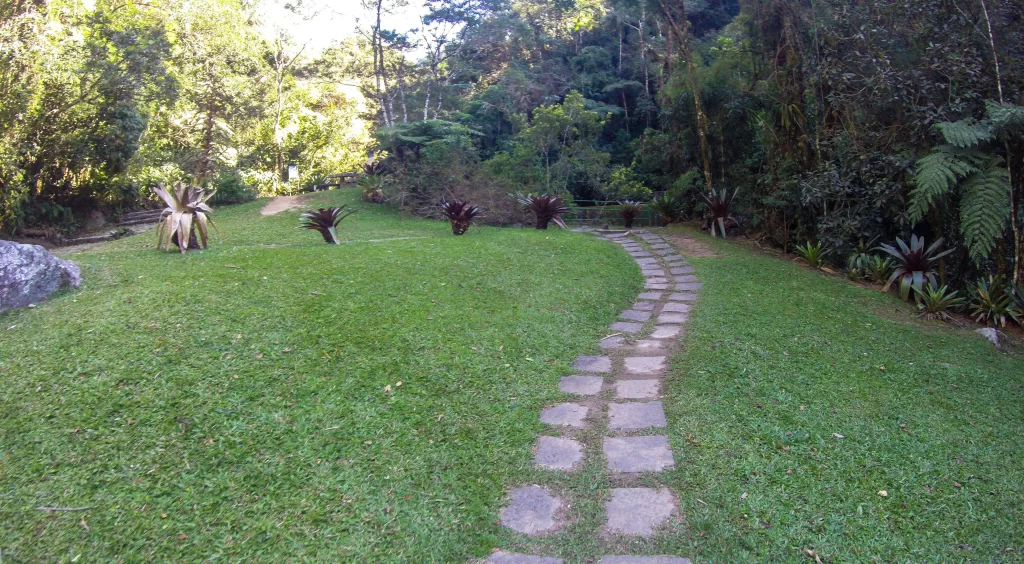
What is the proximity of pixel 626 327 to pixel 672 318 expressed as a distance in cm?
54

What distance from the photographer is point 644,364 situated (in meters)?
4.50

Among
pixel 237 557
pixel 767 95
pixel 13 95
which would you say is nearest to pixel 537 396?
pixel 237 557

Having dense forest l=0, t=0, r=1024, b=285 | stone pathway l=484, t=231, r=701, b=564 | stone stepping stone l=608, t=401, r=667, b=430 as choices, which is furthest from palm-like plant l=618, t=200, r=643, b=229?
stone stepping stone l=608, t=401, r=667, b=430

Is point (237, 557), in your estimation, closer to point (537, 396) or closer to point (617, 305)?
point (537, 396)

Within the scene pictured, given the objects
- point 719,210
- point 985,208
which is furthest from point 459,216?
point 985,208

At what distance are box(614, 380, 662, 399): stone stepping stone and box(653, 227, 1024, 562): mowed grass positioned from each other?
13 cm

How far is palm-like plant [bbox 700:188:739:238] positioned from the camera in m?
10.5

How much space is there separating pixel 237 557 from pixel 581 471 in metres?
1.55

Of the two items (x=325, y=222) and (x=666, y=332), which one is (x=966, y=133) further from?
(x=325, y=222)

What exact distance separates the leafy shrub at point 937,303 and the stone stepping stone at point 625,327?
2.98 m

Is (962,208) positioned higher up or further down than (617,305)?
higher up

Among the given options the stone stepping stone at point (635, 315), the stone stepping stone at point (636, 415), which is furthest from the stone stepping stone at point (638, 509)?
the stone stepping stone at point (635, 315)

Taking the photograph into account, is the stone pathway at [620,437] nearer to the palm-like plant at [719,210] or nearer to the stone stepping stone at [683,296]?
the stone stepping stone at [683,296]

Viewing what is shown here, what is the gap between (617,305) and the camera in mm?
6254
